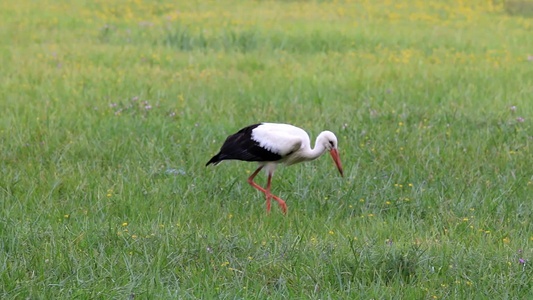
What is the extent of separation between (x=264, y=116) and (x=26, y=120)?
2315mm

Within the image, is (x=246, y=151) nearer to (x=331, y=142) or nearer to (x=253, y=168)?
(x=331, y=142)

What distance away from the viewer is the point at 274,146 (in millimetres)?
5141

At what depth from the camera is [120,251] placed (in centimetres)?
395

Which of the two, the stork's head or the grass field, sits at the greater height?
the stork's head

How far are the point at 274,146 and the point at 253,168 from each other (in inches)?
36.2

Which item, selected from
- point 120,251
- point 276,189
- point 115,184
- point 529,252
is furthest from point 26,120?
point 529,252

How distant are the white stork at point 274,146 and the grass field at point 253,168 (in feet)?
0.73

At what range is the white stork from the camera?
5145 mm

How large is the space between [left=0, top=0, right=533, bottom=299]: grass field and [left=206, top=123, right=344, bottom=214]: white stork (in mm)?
224

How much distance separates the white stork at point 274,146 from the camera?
203 inches

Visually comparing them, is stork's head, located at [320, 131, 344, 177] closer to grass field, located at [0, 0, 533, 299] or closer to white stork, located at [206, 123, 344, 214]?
white stork, located at [206, 123, 344, 214]

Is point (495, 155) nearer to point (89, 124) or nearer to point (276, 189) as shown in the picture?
point (276, 189)

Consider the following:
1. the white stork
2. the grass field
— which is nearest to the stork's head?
the white stork

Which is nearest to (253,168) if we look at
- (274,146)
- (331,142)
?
(274,146)
